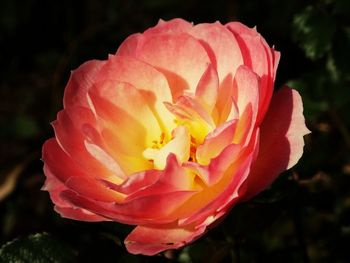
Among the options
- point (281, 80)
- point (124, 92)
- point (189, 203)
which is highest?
point (124, 92)

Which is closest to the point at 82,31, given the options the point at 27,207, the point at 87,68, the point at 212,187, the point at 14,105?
the point at 14,105

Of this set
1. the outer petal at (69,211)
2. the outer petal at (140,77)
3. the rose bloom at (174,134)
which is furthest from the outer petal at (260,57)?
the outer petal at (69,211)

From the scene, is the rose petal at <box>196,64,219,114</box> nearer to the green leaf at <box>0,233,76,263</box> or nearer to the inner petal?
the inner petal

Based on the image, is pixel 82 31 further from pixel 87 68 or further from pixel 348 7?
pixel 87 68

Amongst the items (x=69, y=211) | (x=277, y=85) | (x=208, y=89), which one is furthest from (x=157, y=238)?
(x=277, y=85)

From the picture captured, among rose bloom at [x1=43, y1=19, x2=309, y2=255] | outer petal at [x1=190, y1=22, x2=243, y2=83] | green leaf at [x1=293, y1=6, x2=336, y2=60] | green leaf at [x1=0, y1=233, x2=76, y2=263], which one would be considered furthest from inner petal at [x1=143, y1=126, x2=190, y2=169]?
green leaf at [x1=293, y1=6, x2=336, y2=60]

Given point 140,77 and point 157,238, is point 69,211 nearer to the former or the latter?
point 157,238

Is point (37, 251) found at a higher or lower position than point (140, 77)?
lower

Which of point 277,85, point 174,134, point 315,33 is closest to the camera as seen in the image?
point 174,134
